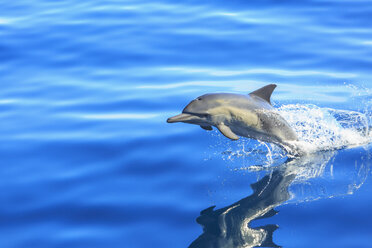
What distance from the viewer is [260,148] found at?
927 cm

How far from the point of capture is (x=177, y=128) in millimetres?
10297

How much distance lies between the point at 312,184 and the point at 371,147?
1.58 metres

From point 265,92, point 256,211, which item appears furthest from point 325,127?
point 256,211

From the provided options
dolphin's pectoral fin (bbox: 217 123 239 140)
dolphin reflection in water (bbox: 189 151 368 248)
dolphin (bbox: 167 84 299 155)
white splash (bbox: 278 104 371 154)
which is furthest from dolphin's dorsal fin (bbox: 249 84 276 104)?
dolphin reflection in water (bbox: 189 151 368 248)

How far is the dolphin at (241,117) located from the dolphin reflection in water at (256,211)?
459mm

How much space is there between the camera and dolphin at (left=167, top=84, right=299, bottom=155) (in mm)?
8352

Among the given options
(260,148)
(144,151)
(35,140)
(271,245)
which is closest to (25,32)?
(35,140)

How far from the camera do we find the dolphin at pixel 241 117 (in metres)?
8.35

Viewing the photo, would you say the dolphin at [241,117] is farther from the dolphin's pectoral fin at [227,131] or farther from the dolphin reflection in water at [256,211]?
the dolphin reflection in water at [256,211]

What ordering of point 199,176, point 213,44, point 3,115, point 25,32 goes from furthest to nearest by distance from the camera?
point 25,32, point 213,44, point 3,115, point 199,176

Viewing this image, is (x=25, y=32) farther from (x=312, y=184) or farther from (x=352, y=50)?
(x=312, y=184)

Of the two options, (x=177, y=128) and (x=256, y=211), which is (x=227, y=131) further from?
(x=177, y=128)

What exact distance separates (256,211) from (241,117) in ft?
5.05

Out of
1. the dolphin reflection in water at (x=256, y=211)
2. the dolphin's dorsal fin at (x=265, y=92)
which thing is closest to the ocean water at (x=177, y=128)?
the dolphin reflection in water at (x=256, y=211)
